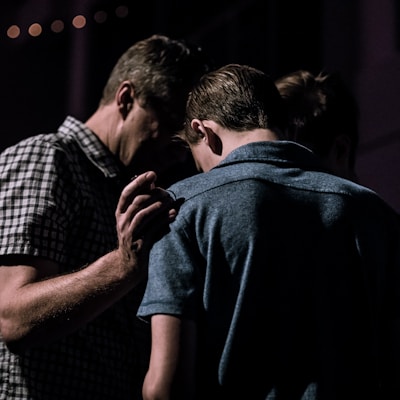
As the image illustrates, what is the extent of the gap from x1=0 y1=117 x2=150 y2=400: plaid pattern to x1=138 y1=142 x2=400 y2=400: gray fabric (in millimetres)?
656

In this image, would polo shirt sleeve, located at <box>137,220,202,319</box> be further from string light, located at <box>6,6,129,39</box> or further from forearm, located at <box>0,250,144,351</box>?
string light, located at <box>6,6,129,39</box>

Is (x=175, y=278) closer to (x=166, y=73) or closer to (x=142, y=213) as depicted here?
(x=142, y=213)

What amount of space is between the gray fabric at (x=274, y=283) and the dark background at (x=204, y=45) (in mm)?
2410

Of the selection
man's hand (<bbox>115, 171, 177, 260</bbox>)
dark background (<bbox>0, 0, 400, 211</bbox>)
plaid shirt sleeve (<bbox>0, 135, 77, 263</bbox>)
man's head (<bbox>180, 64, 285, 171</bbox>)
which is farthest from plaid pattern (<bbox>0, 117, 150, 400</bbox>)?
dark background (<bbox>0, 0, 400, 211</bbox>)

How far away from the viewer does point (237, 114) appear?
1.83m

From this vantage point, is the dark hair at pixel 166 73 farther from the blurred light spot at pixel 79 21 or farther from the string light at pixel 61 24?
the blurred light spot at pixel 79 21

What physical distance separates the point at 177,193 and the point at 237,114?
0.21 m

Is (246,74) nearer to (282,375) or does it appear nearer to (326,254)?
(326,254)

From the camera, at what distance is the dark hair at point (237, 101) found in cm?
183

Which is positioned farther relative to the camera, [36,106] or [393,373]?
[36,106]

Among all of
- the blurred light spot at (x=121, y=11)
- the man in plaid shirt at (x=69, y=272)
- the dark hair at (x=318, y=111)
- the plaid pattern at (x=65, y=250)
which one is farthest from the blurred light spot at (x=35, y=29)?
the dark hair at (x=318, y=111)

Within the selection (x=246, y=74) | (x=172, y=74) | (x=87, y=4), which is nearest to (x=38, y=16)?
(x=87, y=4)

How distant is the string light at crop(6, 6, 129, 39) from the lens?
5297 mm

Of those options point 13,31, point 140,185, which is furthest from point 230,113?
point 13,31
